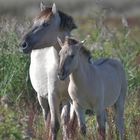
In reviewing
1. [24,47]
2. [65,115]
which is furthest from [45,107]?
[24,47]

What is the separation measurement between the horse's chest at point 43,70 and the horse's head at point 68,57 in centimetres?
87

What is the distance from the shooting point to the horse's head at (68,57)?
30.3 feet

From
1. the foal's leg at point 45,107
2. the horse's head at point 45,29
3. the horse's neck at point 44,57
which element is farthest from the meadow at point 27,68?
the horse's head at point 45,29

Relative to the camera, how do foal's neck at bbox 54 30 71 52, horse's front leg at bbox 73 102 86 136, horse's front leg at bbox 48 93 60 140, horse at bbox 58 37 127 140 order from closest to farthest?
horse at bbox 58 37 127 140
horse's front leg at bbox 73 102 86 136
foal's neck at bbox 54 30 71 52
horse's front leg at bbox 48 93 60 140

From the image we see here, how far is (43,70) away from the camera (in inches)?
426

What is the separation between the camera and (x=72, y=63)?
31.0 feet

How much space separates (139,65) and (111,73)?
3.27 meters

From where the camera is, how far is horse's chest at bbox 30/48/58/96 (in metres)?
10.4

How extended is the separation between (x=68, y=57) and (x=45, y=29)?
3.49ft

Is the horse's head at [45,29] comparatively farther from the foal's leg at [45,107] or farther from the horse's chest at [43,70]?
the foal's leg at [45,107]

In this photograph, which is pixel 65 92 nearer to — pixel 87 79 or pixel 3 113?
pixel 87 79

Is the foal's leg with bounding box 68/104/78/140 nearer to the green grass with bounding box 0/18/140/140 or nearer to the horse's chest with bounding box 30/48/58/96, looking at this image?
the green grass with bounding box 0/18/140/140

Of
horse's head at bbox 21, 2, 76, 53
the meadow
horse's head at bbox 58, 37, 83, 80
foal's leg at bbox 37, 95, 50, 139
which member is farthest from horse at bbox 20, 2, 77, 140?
horse's head at bbox 58, 37, 83, 80

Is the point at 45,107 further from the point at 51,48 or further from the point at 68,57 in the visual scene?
the point at 68,57
